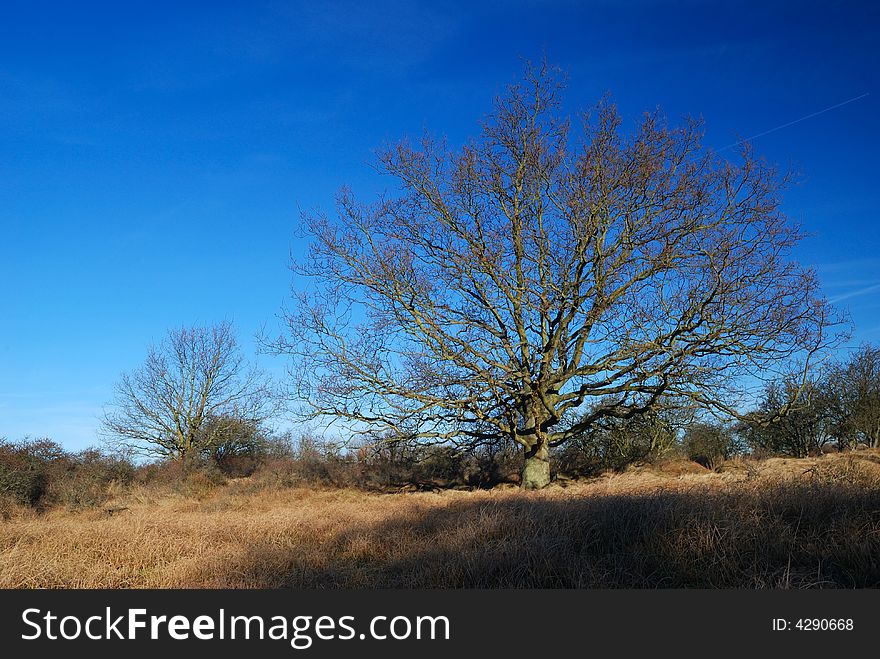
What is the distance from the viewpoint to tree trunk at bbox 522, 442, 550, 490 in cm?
1600

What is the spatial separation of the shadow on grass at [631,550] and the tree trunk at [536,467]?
9.26m

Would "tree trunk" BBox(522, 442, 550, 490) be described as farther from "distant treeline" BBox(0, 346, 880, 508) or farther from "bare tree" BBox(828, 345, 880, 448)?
"bare tree" BBox(828, 345, 880, 448)

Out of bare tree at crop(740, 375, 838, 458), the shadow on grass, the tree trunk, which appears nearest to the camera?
the shadow on grass

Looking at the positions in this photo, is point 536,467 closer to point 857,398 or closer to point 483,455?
point 483,455

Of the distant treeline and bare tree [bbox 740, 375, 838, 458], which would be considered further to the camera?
bare tree [bbox 740, 375, 838, 458]

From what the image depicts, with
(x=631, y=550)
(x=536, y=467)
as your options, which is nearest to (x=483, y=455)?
(x=536, y=467)

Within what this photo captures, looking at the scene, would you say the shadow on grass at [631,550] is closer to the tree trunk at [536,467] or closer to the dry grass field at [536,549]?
the dry grass field at [536,549]

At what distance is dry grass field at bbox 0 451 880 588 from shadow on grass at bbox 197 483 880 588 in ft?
0.05

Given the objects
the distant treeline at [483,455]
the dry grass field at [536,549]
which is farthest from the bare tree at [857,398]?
the dry grass field at [536,549]

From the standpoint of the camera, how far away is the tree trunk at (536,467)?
16000mm

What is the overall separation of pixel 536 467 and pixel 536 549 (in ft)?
36.0

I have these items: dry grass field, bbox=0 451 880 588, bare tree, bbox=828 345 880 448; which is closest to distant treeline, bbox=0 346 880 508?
bare tree, bbox=828 345 880 448

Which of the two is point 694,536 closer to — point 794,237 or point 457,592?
point 457,592

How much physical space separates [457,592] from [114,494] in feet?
61.9
